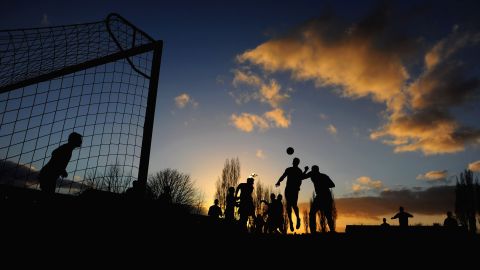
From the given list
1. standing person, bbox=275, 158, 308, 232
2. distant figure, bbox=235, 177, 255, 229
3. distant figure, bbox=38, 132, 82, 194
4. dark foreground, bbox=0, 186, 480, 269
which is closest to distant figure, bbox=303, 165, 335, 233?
standing person, bbox=275, 158, 308, 232

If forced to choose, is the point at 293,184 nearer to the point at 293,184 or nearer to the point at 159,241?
the point at 293,184

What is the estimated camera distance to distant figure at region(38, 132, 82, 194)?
5973mm

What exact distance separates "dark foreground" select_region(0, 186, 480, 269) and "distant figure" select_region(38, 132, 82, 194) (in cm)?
139

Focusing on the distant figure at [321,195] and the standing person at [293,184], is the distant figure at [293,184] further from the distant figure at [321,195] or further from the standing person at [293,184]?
the distant figure at [321,195]

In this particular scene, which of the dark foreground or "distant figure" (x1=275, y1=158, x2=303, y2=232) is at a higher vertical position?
"distant figure" (x1=275, y1=158, x2=303, y2=232)

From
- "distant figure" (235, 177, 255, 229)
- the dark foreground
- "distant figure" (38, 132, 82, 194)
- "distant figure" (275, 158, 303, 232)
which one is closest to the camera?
the dark foreground

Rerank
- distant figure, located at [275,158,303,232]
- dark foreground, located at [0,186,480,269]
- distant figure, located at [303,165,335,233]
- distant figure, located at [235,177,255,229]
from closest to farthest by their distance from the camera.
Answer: dark foreground, located at [0,186,480,269], distant figure, located at [303,165,335,233], distant figure, located at [275,158,303,232], distant figure, located at [235,177,255,229]

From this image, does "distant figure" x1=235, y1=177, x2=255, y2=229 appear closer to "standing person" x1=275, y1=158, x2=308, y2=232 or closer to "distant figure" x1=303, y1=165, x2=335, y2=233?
"standing person" x1=275, y1=158, x2=308, y2=232

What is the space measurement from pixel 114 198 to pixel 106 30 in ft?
15.6

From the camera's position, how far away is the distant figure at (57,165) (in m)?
5.97

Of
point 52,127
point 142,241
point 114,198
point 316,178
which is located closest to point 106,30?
point 52,127

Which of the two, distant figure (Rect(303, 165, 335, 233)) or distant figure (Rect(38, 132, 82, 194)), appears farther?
distant figure (Rect(303, 165, 335, 233))

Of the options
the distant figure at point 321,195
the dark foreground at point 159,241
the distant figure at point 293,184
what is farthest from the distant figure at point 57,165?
the distant figure at point 321,195

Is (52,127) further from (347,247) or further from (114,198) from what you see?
(347,247)
